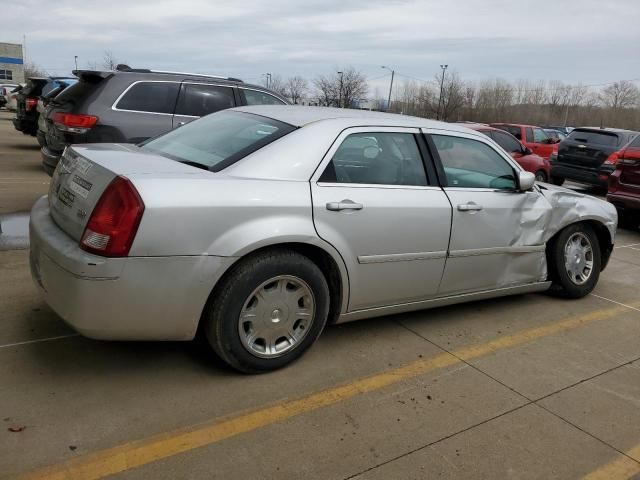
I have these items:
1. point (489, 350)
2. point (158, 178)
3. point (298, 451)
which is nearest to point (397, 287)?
point (489, 350)

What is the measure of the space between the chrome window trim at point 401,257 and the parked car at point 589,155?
10064 millimetres

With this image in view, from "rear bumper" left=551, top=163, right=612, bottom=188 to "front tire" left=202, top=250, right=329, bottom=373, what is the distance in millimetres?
10853

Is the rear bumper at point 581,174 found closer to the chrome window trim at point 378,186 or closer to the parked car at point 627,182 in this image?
the parked car at point 627,182

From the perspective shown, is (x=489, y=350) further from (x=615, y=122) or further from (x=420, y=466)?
(x=615, y=122)

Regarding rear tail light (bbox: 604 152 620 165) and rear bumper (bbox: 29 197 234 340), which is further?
rear tail light (bbox: 604 152 620 165)

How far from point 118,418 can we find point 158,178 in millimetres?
1198

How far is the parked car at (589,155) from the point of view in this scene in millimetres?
12352

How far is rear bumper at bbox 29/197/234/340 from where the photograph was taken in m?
2.63

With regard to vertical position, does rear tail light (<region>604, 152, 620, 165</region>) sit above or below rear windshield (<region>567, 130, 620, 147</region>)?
below

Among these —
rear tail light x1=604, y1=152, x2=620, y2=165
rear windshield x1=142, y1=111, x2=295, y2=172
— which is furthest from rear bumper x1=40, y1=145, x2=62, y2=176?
rear tail light x1=604, y1=152, x2=620, y2=165

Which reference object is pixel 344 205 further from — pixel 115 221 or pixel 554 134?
pixel 554 134

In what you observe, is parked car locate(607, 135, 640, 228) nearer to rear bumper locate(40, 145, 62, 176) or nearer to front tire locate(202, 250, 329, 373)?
front tire locate(202, 250, 329, 373)

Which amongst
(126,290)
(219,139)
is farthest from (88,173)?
(219,139)

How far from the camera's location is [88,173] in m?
2.96
